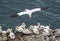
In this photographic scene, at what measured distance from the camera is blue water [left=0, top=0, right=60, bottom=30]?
19578 millimetres

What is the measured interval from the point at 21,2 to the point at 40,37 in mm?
7394

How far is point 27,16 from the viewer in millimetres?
20375

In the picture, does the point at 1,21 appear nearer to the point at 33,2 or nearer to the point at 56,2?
the point at 33,2

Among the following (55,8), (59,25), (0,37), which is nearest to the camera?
(0,37)

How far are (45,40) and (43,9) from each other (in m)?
5.79

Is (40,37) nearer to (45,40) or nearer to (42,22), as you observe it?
(45,40)

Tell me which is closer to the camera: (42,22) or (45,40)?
(45,40)

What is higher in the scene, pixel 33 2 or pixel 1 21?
pixel 33 2

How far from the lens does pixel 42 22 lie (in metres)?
19.6

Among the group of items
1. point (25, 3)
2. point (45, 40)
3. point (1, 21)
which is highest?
point (25, 3)

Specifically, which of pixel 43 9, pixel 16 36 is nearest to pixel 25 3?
pixel 43 9

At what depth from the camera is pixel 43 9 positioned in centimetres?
2066

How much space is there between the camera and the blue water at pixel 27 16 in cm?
1958

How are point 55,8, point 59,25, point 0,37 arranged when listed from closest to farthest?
point 0,37
point 59,25
point 55,8
